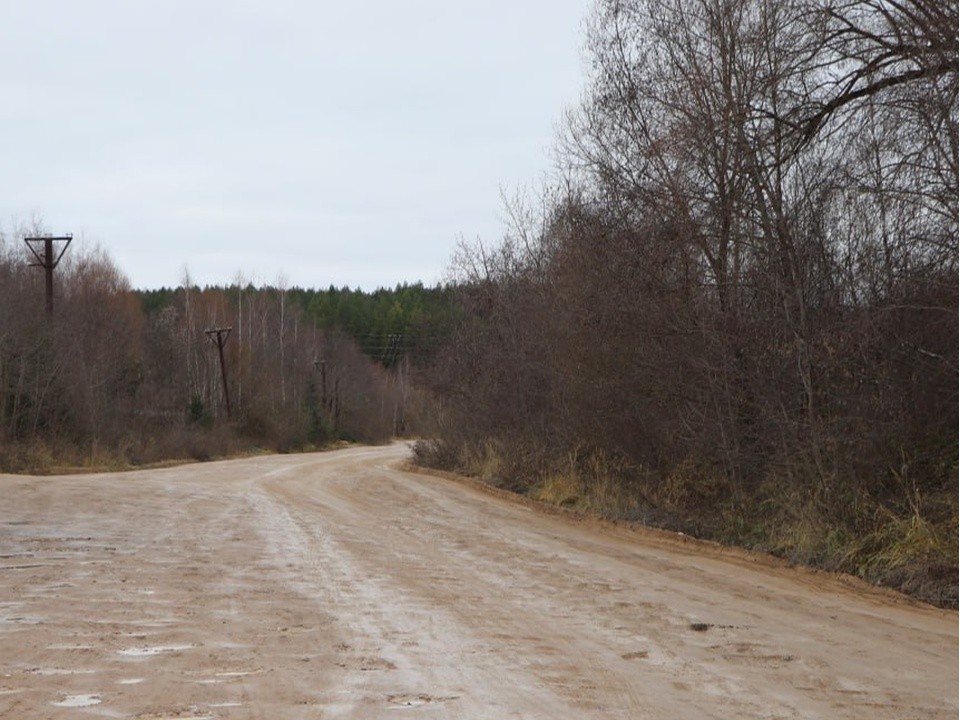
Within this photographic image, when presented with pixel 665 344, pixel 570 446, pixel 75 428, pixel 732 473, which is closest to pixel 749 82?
pixel 665 344

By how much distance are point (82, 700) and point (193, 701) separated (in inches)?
26.1

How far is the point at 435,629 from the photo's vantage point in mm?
9281

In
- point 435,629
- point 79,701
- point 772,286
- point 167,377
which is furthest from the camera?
point 167,377

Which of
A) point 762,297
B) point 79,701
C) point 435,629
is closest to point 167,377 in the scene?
point 762,297

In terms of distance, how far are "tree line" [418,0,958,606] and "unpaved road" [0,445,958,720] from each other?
1.71 m

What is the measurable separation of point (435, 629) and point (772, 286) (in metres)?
9.14

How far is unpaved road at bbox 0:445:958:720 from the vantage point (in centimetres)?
691

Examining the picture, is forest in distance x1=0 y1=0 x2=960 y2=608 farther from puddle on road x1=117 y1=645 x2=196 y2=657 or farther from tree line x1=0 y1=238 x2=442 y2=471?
tree line x1=0 y1=238 x2=442 y2=471

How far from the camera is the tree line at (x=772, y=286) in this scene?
1354 cm

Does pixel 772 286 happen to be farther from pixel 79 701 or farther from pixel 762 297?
pixel 79 701

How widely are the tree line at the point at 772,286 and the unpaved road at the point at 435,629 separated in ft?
5.60

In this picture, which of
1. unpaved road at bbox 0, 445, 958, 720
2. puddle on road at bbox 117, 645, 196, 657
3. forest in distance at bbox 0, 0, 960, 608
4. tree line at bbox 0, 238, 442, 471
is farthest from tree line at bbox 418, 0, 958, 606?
tree line at bbox 0, 238, 442, 471

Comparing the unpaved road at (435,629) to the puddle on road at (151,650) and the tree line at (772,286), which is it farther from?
the tree line at (772,286)

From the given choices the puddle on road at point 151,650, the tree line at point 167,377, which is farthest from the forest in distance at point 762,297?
the tree line at point 167,377
